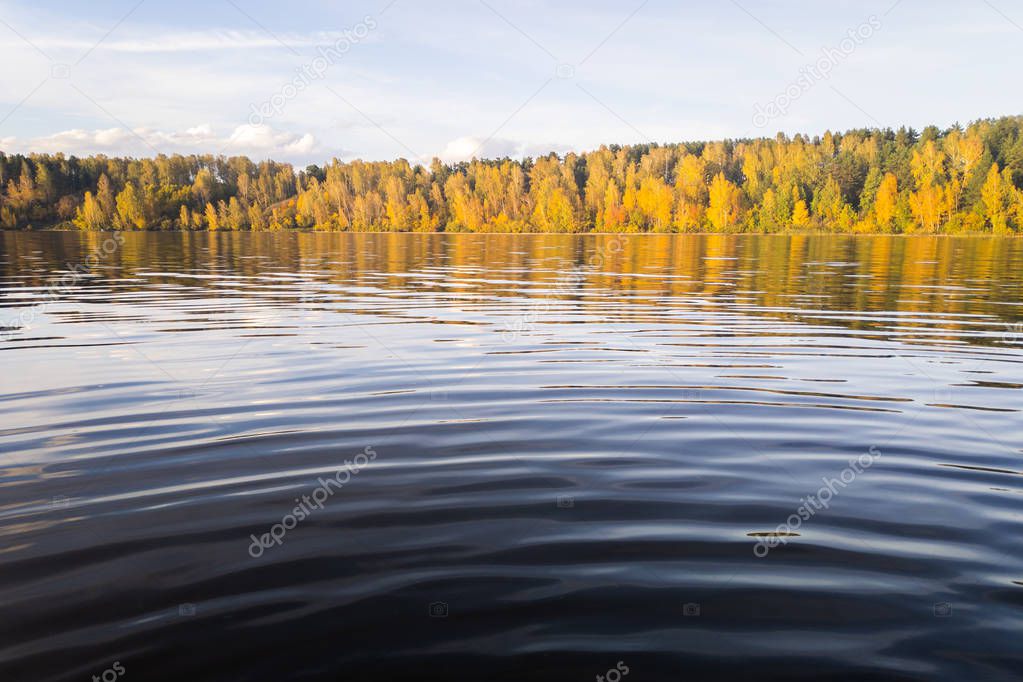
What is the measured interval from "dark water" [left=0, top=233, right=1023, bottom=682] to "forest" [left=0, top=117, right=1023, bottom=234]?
439 feet

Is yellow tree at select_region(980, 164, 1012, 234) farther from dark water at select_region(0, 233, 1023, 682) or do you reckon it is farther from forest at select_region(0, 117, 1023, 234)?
dark water at select_region(0, 233, 1023, 682)

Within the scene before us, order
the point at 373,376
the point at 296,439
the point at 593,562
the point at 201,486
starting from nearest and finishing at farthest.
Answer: the point at 593,562 < the point at 201,486 < the point at 296,439 < the point at 373,376

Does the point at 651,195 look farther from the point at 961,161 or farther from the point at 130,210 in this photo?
the point at 130,210

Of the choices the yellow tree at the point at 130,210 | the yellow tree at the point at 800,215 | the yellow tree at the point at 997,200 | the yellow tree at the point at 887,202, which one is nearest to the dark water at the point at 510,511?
the yellow tree at the point at 997,200

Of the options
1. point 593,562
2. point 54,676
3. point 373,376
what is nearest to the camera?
point 54,676

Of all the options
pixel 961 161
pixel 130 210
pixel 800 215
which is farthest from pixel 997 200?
pixel 130 210

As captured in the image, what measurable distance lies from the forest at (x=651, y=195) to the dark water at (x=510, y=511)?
5265 inches

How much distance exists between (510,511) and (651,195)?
15738cm

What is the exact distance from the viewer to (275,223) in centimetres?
18888

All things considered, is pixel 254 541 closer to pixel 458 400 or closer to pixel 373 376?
pixel 458 400

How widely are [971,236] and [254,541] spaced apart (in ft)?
448

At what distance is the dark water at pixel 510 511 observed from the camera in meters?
4.02

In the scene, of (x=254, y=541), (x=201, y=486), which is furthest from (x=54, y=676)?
(x=201, y=486)

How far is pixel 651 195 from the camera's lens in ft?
514
